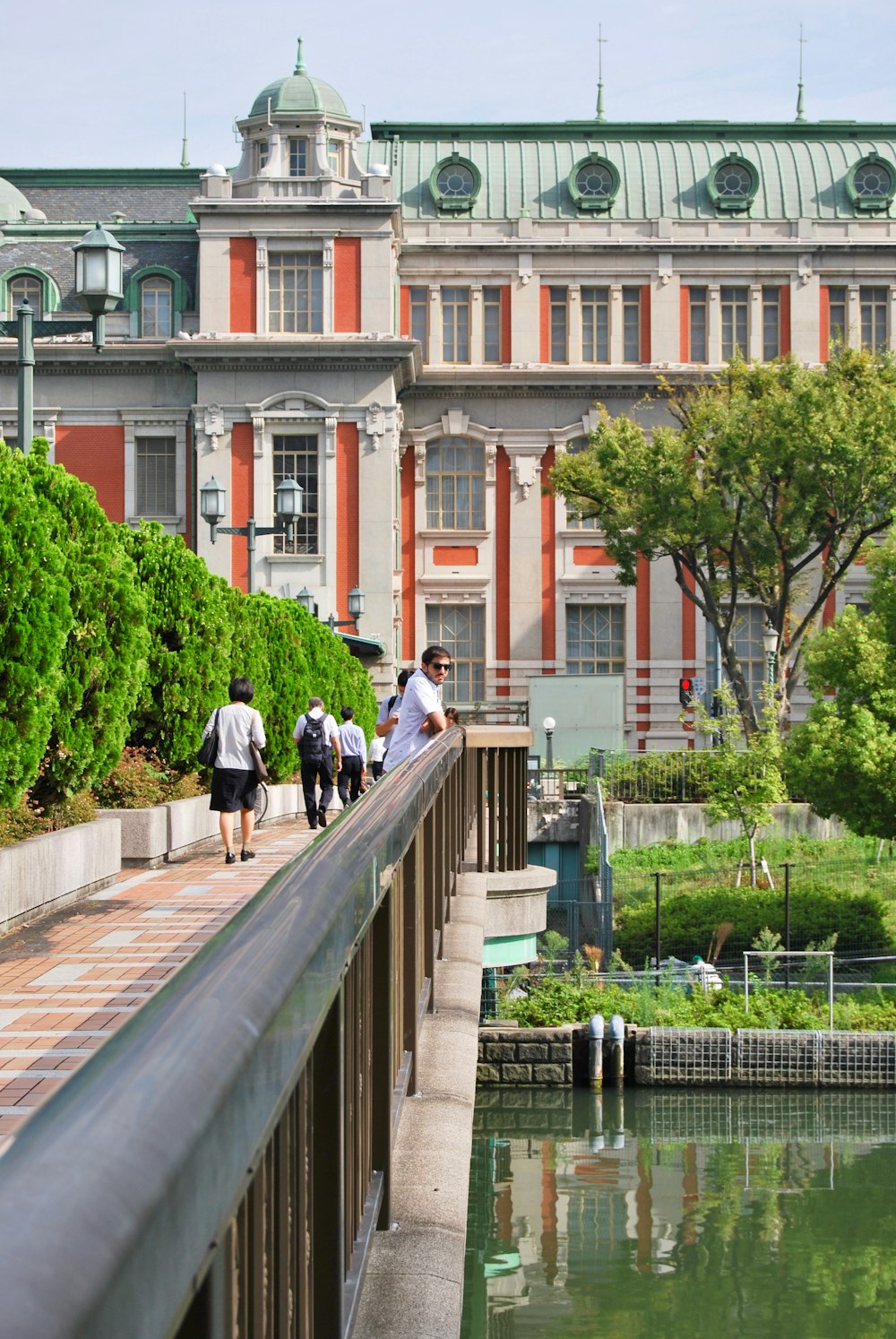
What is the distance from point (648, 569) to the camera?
56.1 metres

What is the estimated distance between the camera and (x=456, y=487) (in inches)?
2226

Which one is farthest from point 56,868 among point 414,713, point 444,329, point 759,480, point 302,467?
point 444,329

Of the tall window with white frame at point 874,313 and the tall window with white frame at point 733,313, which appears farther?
the tall window with white frame at point 733,313

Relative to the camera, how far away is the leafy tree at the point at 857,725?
36.3 meters

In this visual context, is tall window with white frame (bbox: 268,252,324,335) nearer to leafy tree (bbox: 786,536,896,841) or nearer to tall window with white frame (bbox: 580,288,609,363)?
tall window with white frame (bbox: 580,288,609,363)

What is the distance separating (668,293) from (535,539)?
885 cm

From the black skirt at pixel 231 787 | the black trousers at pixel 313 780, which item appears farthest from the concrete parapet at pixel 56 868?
the black trousers at pixel 313 780

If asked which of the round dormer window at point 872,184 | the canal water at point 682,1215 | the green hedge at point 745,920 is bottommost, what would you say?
the canal water at point 682,1215

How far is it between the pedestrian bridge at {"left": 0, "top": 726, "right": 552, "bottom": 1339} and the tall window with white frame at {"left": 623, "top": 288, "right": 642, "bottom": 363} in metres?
51.0

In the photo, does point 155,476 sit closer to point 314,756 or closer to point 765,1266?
point 314,756

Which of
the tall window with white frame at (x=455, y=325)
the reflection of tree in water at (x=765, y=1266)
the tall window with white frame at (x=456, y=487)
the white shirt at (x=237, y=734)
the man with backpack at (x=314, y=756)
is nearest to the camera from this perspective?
the white shirt at (x=237, y=734)

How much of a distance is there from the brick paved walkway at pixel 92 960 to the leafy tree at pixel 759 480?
29.9 meters

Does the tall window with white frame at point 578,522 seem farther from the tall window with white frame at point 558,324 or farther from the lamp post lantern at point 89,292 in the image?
the lamp post lantern at point 89,292

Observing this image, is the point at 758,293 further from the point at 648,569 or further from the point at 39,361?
the point at 39,361
